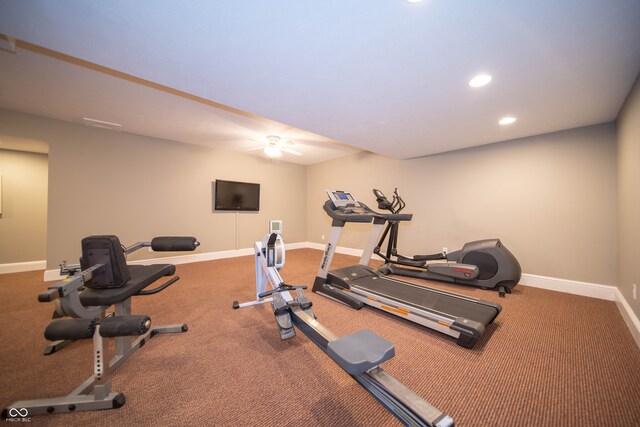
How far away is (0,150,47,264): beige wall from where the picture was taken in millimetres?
4094

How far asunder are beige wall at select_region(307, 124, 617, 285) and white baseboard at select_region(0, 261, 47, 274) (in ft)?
23.0

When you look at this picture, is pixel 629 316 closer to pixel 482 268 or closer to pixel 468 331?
pixel 482 268

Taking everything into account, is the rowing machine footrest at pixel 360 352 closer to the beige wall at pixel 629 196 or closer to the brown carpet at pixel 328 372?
the brown carpet at pixel 328 372

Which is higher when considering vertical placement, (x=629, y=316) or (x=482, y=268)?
(x=482, y=268)

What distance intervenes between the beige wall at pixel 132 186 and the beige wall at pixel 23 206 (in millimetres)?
1242

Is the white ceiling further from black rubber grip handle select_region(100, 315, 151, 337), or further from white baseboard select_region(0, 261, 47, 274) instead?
white baseboard select_region(0, 261, 47, 274)

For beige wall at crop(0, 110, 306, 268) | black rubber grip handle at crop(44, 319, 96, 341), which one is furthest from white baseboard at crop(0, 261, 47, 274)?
black rubber grip handle at crop(44, 319, 96, 341)

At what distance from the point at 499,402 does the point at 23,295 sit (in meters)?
5.06

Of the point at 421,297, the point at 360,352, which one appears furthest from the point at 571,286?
the point at 360,352

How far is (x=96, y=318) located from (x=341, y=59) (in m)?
2.26

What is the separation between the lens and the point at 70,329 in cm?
103

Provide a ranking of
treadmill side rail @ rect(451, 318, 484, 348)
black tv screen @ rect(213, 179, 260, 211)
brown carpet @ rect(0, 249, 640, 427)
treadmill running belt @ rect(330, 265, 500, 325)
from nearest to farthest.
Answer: brown carpet @ rect(0, 249, 640, 427) < treadmill side rail @ rect(451, 318, 484, 348) < treadmill running belt @ rect(330, 265, 500, 325) < black tv screen @ rect(213, 179, 260, 211)

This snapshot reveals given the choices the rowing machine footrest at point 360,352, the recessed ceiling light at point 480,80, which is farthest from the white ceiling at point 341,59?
the rowing machine footrest at point 360,352

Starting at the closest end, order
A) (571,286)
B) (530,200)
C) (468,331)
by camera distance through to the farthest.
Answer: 1. (468,331)
2. (571,286)
3. (530,200)
